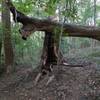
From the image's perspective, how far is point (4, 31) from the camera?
9172 millimetres

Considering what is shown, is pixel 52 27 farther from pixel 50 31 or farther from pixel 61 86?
pixel 61 86

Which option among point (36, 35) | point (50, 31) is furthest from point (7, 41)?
point (36, 35)

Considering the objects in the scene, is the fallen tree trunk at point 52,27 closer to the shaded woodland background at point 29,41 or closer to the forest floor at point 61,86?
the shaded woodland background at point 29,41

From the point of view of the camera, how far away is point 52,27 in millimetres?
7793

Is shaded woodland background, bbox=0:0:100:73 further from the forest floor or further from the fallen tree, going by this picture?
the forest floor

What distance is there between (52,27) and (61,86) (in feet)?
6.39

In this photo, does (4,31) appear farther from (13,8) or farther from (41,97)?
(41,97)

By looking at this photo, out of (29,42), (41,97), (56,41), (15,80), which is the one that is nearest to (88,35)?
(56,41)

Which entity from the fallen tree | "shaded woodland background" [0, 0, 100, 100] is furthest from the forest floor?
the fallen tree

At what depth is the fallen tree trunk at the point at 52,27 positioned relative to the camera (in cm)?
749

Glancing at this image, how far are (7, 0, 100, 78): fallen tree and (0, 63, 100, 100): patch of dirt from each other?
42 centimetres

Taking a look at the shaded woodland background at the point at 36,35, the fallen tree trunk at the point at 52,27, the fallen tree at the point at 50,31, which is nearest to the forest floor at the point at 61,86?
the fallen tree at the point at 50,31

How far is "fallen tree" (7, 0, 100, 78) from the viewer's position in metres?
7.45

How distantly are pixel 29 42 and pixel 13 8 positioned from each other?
4.56 metres
